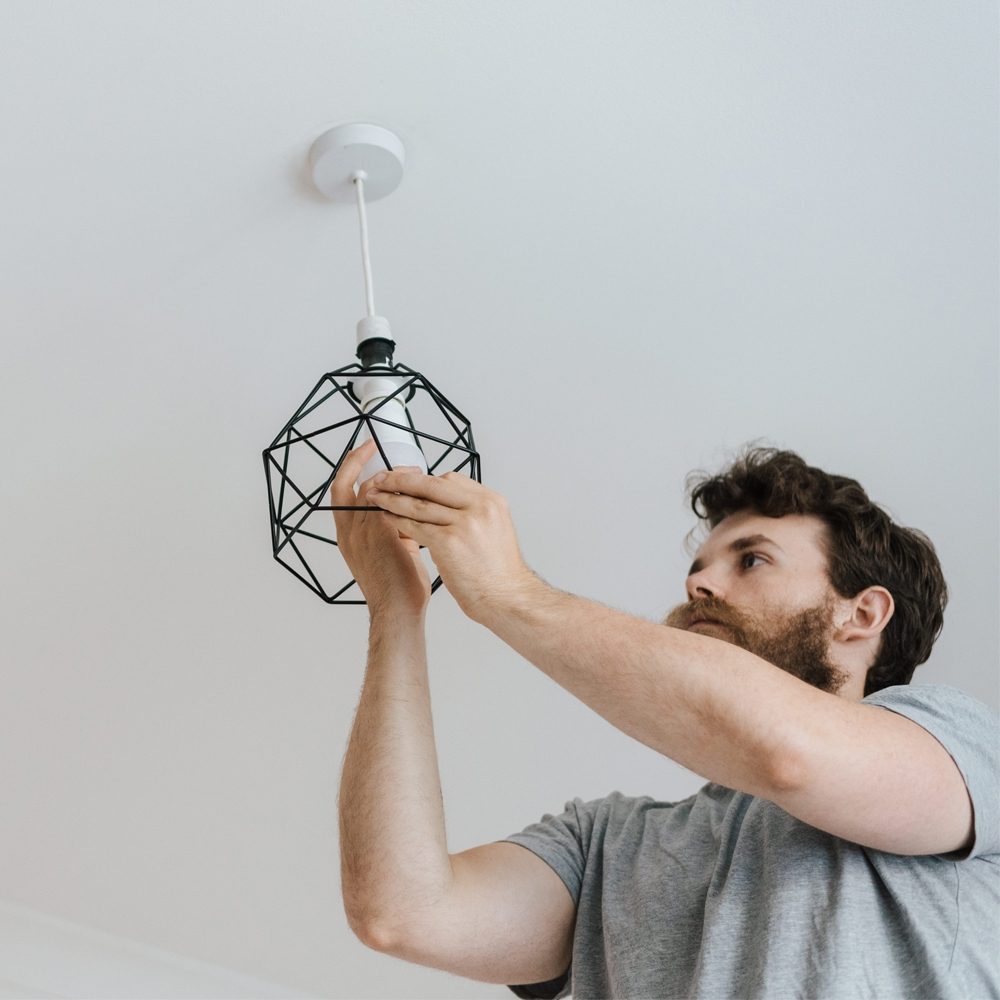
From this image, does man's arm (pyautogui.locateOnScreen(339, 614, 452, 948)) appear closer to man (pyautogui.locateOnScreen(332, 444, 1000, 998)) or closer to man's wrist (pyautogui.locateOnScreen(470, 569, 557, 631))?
man (pyautogui.locateOnScreen(332, 444, 1000, 998))

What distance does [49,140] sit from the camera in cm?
131

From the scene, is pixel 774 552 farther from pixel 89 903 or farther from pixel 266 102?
pixel 89 903

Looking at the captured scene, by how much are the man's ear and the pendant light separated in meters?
0.53

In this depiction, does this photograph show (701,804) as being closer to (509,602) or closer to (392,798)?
(392,798)

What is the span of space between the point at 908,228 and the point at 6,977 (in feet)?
7.03

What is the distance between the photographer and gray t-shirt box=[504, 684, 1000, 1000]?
1.12 m

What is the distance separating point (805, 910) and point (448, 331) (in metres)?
0.79

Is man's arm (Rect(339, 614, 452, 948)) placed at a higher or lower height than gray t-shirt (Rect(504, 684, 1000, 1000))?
higher

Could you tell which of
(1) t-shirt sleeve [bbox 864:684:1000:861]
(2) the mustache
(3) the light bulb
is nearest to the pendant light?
(3) the light bulb

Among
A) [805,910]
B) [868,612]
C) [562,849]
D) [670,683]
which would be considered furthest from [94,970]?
[670,683]

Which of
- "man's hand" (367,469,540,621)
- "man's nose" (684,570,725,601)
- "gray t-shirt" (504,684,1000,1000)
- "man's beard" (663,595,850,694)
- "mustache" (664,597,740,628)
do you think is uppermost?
"man's nose" (684,570,725,601)

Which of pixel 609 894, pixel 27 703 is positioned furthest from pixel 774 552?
pixel 27 703

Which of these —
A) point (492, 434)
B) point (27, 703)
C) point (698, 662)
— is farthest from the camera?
point (27, 703)

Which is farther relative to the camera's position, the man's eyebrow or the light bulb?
the man's eyebrow
